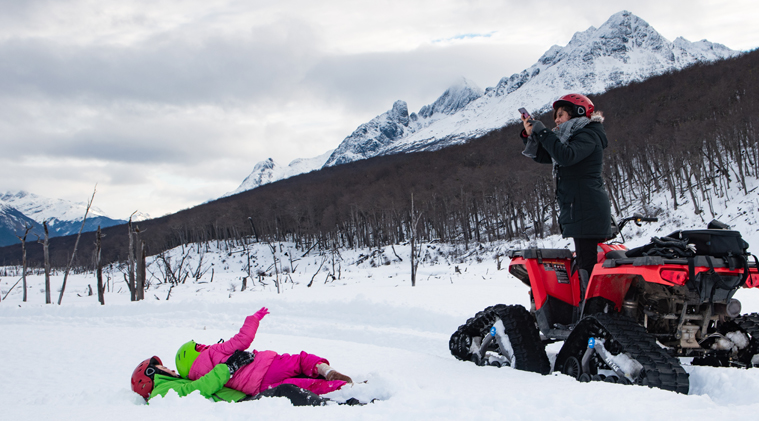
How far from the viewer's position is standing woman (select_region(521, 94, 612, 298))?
Result: 3.77 meters

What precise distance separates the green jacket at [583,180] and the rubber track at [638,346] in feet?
2.47

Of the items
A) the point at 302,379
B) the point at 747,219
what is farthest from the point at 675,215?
the point at 302,379

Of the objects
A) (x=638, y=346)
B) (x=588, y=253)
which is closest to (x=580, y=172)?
(x=588, y=253)

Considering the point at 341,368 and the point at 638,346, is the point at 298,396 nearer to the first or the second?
the point at 341,368

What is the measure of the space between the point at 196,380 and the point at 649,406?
12.5 ft

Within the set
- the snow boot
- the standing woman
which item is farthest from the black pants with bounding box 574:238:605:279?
the snow boot

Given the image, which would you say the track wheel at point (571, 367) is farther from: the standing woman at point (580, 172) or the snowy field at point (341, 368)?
the standing woman at point (580, 172)

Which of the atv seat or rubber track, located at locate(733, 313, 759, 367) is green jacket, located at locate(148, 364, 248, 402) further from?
rubber track, located at locate(733, 313, 759, 367)

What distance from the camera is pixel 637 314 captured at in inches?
150

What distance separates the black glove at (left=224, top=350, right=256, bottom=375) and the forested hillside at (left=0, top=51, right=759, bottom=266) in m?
32.6

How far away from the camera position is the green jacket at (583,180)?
12.3 feet

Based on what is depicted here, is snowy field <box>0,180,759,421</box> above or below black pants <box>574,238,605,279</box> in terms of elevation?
below

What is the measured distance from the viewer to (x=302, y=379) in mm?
4465

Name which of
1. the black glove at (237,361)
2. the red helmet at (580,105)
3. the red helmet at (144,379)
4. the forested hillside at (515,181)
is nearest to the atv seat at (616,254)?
the red helmet at (580,105)
